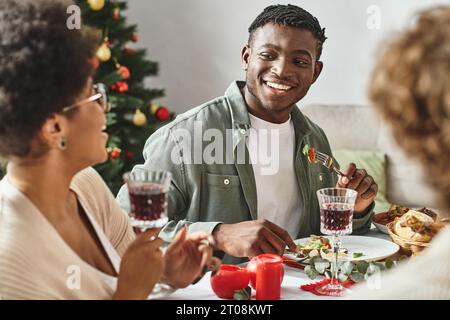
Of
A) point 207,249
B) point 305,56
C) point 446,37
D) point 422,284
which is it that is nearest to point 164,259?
point 207,249

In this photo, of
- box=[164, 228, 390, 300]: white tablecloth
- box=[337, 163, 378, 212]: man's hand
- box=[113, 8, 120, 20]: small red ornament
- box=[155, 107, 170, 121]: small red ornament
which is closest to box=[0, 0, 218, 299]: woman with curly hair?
box=[164, 228, 390, 300]: white tablecloth

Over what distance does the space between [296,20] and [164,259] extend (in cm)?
114

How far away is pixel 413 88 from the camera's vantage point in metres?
1.04

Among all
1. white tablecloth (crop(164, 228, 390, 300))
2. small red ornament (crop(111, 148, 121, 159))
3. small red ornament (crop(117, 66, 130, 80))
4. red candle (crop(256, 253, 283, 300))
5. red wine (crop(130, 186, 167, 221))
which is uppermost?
small red ornament (crop(117, 66, 130, 80))

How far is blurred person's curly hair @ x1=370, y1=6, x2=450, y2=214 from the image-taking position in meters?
1.01

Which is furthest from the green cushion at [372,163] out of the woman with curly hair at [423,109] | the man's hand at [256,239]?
the woman with curly hair at [423,109]

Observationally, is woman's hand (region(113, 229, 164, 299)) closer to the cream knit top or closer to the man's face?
the cream knit top

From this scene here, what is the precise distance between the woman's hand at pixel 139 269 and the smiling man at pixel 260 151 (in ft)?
2.39

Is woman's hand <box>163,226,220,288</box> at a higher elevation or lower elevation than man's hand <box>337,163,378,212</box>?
lower

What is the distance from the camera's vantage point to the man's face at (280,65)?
7.82 ft

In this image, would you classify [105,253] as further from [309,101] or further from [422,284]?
[309,101]

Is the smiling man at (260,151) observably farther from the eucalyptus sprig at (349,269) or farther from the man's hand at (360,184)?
the eucalyptus sprig at (349,269)

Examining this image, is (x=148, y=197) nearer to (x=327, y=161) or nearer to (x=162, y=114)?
(x=327, y=161)

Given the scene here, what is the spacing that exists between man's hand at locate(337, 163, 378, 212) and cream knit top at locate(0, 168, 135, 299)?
0.99 meters
